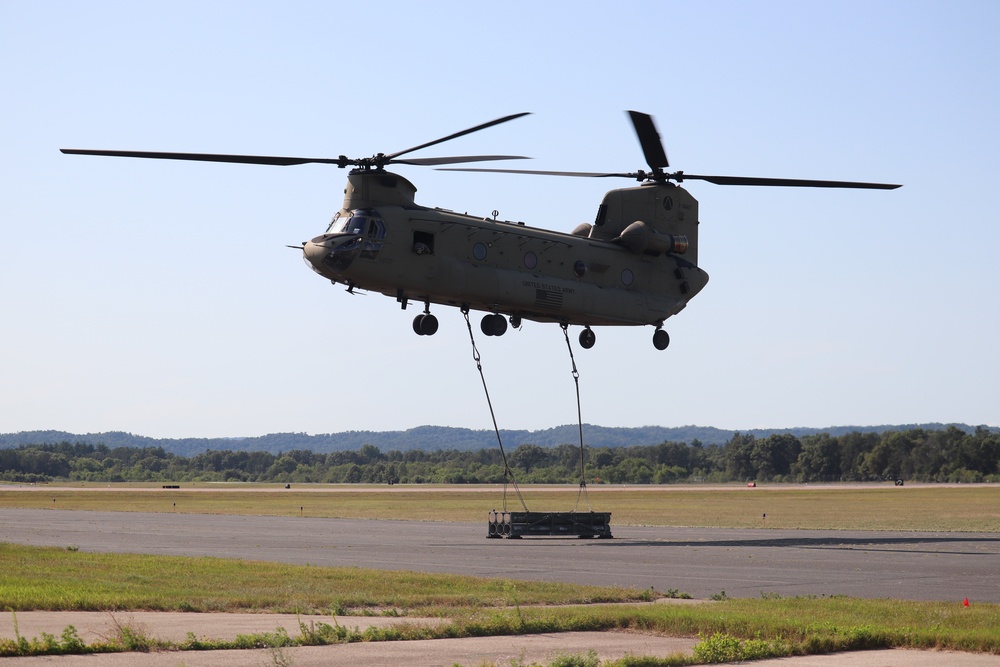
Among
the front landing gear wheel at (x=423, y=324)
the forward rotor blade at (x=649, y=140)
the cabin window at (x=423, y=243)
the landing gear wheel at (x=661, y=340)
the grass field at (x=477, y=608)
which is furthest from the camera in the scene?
the landing gear wheel at (x=661, y=340)

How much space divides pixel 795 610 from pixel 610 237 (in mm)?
21992

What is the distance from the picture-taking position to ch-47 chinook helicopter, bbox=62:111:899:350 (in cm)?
3212

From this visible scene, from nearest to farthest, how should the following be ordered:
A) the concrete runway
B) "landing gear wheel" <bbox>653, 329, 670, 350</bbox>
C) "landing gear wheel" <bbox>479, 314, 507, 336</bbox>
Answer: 1. the concrete runway
2. "landing gear wheel" <bbox>479, 314, 507, 336</bbox>
3. "landing gear wheel" <bbox>653, 329, 670, 350</bbox>

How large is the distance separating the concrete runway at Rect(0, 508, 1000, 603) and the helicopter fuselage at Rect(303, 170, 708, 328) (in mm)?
7336

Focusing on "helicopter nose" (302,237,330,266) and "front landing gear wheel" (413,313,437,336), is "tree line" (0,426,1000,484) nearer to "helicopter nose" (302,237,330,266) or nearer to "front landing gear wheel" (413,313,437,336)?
"front landing gear wheel" (413,313,437,336)

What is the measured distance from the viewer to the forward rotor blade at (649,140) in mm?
38188

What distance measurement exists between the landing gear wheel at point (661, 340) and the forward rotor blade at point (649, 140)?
5.52 meters

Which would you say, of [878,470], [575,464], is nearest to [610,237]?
[878,470]

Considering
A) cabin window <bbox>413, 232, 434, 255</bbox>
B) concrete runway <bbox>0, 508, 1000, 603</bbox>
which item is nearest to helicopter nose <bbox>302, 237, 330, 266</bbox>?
cabin window <bbox>413, 232, 434, 255</bbox>

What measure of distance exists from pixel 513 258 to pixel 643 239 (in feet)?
18.0

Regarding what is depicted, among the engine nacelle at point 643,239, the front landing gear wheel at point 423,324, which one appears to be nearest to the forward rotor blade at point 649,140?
the engine nacelle at point 643,239

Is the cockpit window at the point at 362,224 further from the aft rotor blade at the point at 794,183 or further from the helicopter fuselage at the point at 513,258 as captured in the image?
the aft rotor blade at the point at 794,183

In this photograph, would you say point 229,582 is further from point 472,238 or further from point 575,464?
point 575,464

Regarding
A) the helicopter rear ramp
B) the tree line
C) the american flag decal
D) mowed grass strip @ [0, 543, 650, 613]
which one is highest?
the american flag decal
